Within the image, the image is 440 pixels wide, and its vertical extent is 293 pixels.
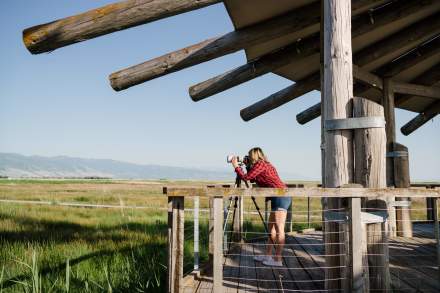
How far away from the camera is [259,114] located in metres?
8.12

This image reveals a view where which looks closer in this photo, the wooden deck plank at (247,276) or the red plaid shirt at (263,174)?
the wooden deck plank at (247,276)

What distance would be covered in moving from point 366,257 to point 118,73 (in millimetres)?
3396

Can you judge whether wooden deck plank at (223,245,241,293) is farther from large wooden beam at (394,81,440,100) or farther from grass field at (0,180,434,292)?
large wooden beam at (394,81,440,100)

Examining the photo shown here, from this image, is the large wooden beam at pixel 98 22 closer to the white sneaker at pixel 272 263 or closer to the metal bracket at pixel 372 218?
the metal bracket at pixel 372 218

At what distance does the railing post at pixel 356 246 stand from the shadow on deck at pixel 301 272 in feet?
1.30

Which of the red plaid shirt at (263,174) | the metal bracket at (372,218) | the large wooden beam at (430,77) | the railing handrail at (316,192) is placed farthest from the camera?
the large wooden beam at (430,77)

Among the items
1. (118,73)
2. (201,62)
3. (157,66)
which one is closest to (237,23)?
(201,62)

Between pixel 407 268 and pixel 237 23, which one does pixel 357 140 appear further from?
pixel 237 23

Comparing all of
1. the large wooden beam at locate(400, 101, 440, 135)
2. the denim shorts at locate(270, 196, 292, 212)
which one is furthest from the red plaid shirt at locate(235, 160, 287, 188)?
the large wooden beam at locate(400, 101, 440, 135)

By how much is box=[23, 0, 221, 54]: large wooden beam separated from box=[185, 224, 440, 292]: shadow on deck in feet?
7.91

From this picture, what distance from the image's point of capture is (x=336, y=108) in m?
3.51

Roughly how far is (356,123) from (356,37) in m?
3.62

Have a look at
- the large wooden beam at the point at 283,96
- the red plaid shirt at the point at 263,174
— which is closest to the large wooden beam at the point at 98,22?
the red plaid shirt at the point at 263,174

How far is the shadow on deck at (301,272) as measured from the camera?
3928 mm
